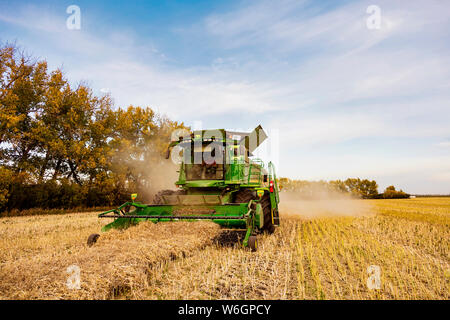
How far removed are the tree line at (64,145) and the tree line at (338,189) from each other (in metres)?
15.3

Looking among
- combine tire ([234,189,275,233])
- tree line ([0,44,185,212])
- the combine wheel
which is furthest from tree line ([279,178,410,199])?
the combine wheel

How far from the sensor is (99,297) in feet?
9.11

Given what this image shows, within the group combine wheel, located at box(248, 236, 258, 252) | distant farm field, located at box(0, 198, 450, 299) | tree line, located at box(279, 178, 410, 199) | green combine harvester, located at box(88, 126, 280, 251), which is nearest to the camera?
distant farm field, located at box(0, 198, 450, 299)

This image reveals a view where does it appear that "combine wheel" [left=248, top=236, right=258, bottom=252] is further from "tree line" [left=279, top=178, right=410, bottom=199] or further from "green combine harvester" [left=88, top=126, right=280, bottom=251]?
"tree line" [left=279, top=178, right=410, bottom=199]

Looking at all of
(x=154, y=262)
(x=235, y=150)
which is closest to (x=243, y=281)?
(x=154, y=262)

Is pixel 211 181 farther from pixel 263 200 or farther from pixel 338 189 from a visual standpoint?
pixel 338 189

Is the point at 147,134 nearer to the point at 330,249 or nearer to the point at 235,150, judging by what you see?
the point at 235,150

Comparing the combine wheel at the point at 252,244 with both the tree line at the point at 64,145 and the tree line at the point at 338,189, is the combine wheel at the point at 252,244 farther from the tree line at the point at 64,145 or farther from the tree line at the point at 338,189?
the tree line at the point at 338,189

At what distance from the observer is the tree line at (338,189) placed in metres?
28.7

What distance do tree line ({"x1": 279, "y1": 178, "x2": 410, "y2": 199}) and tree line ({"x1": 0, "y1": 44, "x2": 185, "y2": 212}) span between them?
15301 millimetres

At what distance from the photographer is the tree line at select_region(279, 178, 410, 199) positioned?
28.7 meters

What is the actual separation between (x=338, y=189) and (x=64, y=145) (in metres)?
30.3

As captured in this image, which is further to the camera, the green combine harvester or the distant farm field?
the green combine harvester

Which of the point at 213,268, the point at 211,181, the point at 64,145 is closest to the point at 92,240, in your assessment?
the point at 213,268
